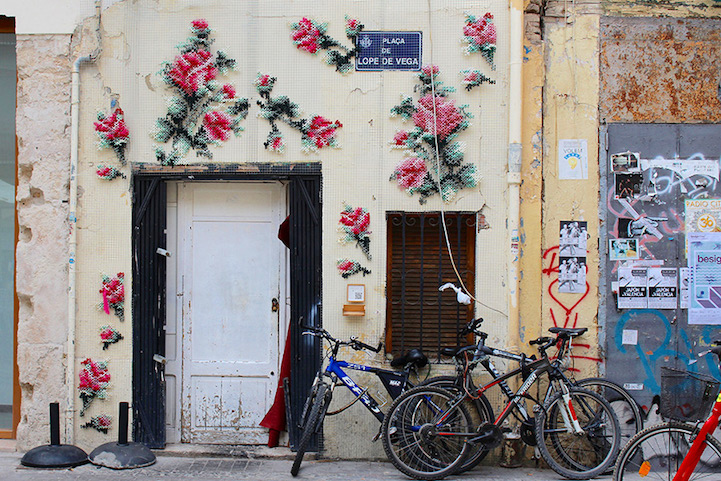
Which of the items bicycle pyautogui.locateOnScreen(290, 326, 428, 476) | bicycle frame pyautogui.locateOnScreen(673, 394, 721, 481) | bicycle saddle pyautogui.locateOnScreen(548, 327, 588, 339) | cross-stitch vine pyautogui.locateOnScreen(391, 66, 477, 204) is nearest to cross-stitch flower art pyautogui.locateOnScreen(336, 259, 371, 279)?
bicycle pyautogui.locateOnScreen(290, 326, 428, 476)

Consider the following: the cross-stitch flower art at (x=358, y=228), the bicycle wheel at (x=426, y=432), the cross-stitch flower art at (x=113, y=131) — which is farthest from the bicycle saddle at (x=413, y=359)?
the cross-stitch flower art at (x=113, y=131)

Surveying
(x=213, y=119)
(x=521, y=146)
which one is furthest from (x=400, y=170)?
(x=213, y=119)

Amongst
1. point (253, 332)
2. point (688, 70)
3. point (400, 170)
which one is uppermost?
point (688, 70)

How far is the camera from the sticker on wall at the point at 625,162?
5.86m

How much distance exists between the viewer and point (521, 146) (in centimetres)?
580

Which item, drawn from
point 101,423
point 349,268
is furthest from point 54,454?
point 349,268

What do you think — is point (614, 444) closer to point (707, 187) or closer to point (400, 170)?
point (707, 187)

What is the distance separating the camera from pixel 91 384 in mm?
5988

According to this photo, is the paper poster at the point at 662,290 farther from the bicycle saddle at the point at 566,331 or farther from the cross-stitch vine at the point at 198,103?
the cross-stitch vine at the point at 198,103

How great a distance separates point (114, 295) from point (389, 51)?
10.7 feet

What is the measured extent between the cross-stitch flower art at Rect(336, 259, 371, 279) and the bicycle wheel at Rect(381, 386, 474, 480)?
3.76 ft

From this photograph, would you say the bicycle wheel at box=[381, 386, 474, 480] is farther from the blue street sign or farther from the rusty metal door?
the blue street sign

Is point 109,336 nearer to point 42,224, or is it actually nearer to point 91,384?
point 91,384

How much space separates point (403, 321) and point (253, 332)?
4.58ft
